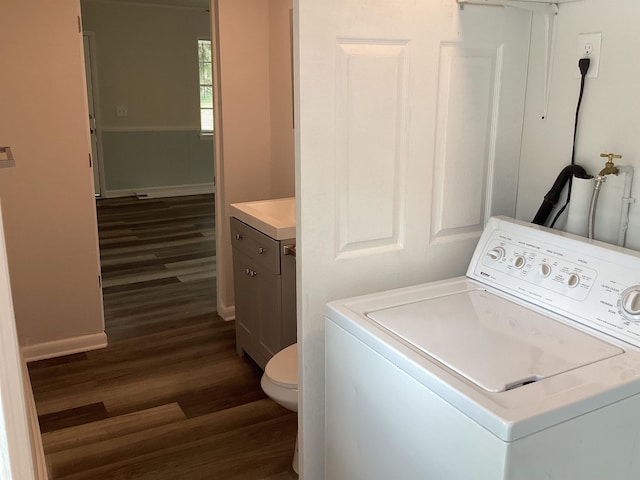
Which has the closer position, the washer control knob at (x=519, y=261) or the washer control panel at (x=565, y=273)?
the washer control panel at (x=565, y=273)

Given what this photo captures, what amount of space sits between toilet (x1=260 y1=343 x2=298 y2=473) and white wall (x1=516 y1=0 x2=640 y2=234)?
0.96 m

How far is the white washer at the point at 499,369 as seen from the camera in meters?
1.18

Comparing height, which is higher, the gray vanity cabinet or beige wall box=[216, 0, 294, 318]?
beige wall box=[216, 0, 294, 318]

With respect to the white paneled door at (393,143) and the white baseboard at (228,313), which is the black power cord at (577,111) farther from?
the white baseboard at (228,313)

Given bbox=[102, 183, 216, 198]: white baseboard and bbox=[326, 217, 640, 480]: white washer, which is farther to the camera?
bbox=[102, 183, 216, 198]: white baseboard

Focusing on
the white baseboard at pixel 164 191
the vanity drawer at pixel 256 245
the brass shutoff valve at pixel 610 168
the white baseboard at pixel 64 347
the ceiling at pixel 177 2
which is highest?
the ceiling at pixel 177 2

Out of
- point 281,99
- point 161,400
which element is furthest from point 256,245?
point 281,99

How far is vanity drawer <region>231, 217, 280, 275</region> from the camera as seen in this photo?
2.66 meters

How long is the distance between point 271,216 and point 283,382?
110 centimetres

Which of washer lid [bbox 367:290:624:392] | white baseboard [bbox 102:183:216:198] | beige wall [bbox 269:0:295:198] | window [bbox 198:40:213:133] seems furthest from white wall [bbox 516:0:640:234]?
white baseboard [bbox 102:183:216:198]

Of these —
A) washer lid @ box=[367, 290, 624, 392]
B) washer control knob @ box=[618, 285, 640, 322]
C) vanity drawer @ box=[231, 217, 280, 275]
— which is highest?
washer control knob @ box=[618, 285, 640, 322]

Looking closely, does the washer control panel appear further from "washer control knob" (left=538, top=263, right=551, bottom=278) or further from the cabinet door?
the cabinet door

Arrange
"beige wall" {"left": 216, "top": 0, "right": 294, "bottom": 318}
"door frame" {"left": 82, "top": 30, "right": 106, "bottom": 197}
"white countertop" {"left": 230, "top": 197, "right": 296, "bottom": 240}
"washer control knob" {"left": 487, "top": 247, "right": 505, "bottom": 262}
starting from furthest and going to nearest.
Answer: "door frame" {"left": 82, "top": 30, "right": 106, "bottom": 197} → "beige wall" {"left": 216, "top": 0, "right": 294, "bottom": 318} → "white countertop" {"left": 230, "top": 197, "right": 296, "bottom": 240} → "washer control knob" {"left": 487, "top": 247, "right": 505, "bottom": 262}

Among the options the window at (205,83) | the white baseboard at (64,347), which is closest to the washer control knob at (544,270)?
the white baseboard at (64,347)
